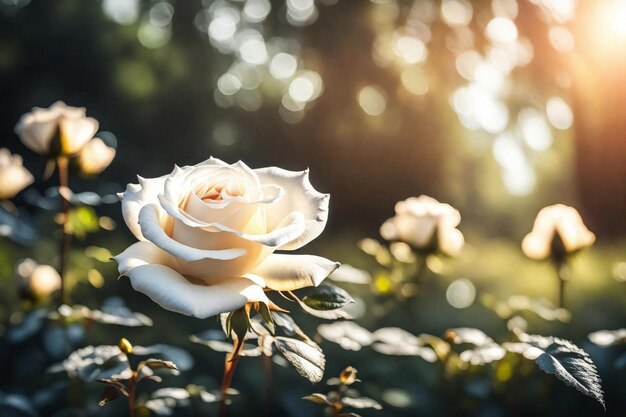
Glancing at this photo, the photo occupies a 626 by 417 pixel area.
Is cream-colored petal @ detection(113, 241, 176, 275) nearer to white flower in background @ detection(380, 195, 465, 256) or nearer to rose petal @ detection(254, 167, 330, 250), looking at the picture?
rose petal @ detection(254, 167, 330, 250)

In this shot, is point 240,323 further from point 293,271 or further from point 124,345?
point 124,345

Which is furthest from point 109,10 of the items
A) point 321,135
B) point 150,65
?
point 321,135

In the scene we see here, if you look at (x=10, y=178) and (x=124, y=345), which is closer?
(x=124, y=345)

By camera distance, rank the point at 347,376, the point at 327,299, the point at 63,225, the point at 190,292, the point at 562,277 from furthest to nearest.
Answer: the point at 562,277 < the point at 63,225 < the point at 347,376 < the point at 327,299 < the point at 190,292

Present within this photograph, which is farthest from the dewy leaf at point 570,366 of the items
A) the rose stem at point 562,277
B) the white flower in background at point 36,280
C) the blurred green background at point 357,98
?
the blurred green background at point 357,98

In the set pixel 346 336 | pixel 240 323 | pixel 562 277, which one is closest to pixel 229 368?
pixel 240 323

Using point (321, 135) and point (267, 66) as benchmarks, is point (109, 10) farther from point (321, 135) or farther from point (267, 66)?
point (321, 135)
